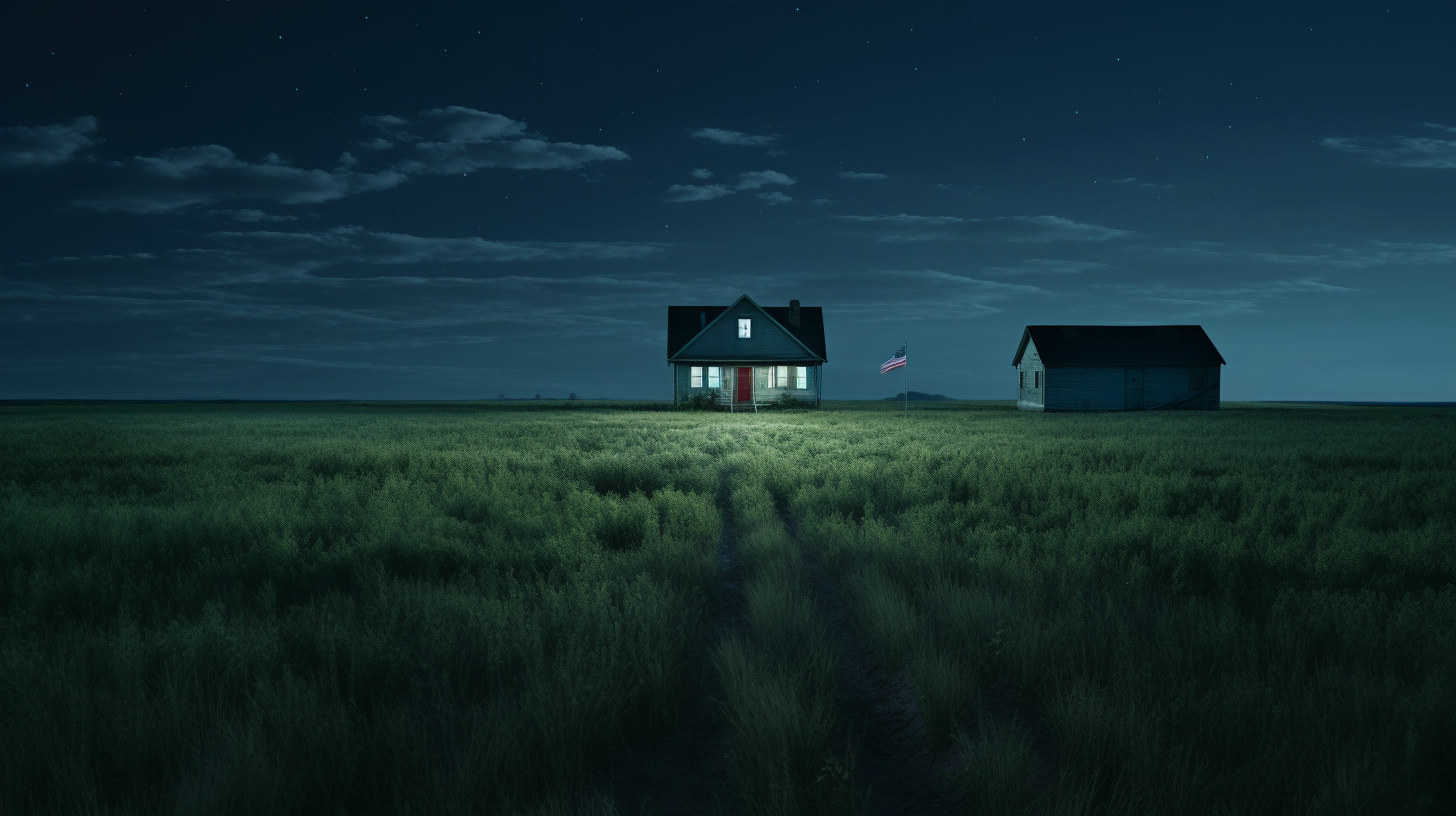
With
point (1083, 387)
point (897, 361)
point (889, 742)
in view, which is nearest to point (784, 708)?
point (889, 742)

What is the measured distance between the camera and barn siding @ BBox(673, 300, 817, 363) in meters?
43.8

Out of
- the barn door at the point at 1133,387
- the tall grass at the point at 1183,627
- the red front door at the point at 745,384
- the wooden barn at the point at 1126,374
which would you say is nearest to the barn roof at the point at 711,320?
the red front door at the point at 745,384

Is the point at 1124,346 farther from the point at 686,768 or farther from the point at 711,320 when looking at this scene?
the point at 686,768

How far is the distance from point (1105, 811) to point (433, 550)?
555 centimetres

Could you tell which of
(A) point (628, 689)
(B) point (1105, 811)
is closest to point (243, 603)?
(A) point (628, 689)

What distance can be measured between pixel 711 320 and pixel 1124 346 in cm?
2908

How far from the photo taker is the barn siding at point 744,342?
144 ft

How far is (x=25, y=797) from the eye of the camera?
2699 millimetres

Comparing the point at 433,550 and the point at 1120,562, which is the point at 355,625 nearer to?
the point at 433,550

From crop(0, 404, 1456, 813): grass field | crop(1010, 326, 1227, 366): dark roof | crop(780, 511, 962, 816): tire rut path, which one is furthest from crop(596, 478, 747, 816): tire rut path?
crop(1010, 326, 1227, 366): dark roof

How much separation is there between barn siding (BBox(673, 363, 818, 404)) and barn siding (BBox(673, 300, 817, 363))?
96 cm

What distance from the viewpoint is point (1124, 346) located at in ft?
159

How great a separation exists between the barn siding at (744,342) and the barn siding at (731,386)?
3.15 ft

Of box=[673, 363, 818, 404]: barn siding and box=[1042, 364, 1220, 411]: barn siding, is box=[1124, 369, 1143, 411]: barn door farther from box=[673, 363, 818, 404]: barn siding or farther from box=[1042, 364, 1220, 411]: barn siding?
box=[673, 363, 818, 404]: barn siding
